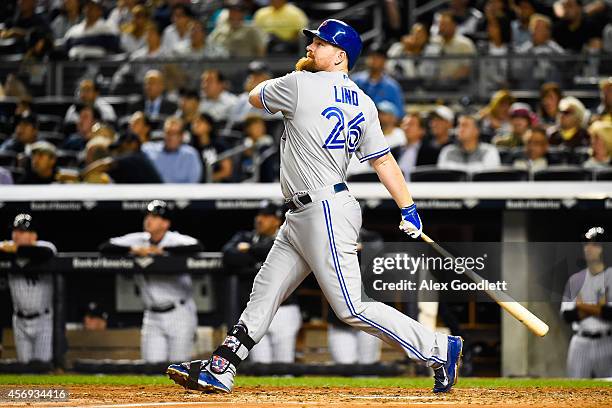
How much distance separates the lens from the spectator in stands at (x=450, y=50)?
457 inches

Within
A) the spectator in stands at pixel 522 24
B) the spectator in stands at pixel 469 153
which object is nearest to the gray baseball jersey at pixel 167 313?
the spectator in stands at pixel 469 153

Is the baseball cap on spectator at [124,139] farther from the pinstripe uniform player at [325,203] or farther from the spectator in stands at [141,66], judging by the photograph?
the pinstripe uniform player at [325,203]

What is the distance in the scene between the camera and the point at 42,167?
1005 cm

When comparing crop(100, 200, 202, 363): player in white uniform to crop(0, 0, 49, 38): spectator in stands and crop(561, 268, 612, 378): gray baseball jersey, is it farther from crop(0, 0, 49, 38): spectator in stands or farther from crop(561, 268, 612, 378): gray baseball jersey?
crop(0, 0, 49, 38): spectator in stands

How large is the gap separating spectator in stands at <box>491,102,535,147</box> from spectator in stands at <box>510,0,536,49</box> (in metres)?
Answer: 2.27

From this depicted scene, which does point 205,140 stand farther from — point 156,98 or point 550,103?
point 550,103

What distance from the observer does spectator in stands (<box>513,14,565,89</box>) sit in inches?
453

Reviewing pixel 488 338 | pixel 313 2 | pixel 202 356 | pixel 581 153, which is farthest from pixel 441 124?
pixel 313 2

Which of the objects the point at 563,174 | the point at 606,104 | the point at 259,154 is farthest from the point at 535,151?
the point at 259,154

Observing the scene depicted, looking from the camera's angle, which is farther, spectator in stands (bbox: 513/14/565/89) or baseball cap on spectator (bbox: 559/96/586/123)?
spectator in stands (bbox: 513/14/565/89)

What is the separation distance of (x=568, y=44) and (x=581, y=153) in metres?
2.66

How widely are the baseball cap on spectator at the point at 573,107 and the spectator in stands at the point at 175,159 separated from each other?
3.17 meters

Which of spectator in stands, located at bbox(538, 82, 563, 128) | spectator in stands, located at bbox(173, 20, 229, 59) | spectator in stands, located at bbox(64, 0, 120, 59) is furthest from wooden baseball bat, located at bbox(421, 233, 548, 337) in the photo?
spectator in stands, located at bbox(64, 0, 120, 59)

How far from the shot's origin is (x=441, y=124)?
33.8ft
